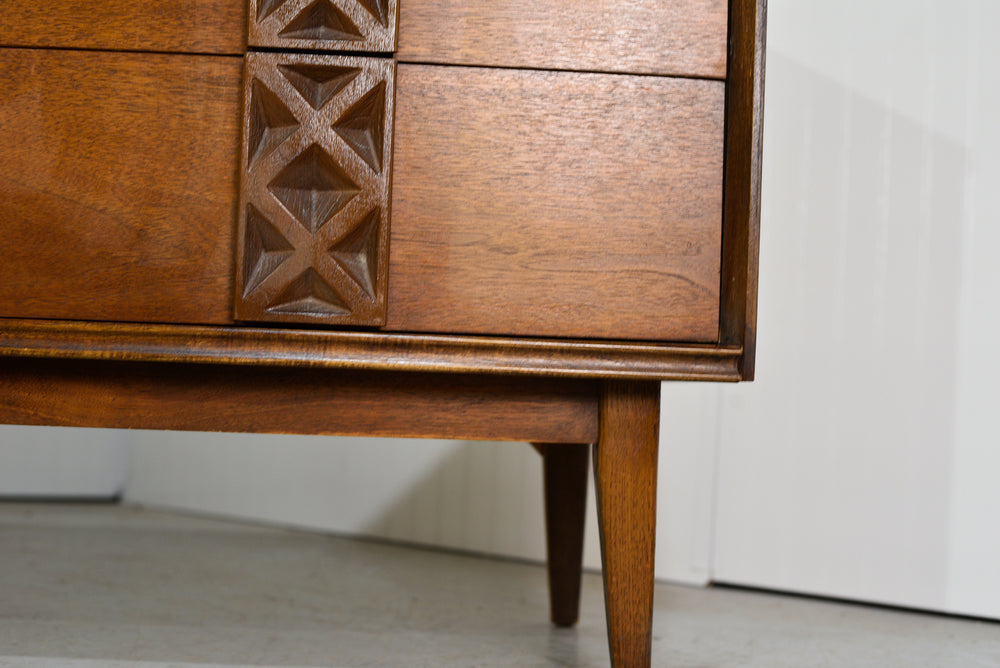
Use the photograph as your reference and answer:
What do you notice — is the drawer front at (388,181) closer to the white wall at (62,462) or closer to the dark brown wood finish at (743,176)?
the dark brown wood finish at (743,176)

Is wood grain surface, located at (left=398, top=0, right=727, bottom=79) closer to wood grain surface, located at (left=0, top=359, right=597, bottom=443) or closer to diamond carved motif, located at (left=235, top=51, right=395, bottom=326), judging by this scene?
diamond carved motif, located at (left=235, top=51, right=395, bottom=326)

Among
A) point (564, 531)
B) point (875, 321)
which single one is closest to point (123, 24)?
point (564, 531)

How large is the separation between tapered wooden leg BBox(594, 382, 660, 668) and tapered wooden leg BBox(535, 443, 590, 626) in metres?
0.45

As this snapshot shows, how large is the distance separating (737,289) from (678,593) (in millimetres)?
984

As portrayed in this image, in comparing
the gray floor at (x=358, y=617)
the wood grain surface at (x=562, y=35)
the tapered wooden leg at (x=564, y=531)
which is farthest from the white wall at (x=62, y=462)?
the wood grain surface at (x=562, y=35)

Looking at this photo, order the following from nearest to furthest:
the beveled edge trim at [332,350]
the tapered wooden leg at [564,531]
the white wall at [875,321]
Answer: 1. the beveled edge trim at [332,350]
2. the tapered wooden leg at [564,531]
3. the white wall at [875,321]

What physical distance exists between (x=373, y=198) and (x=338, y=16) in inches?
6.5

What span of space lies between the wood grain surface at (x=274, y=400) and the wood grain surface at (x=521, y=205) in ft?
0.20

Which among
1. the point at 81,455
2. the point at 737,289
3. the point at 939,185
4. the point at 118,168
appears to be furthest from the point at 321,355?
the point at 81,455

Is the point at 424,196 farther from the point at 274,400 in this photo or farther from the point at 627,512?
the point at 627,512

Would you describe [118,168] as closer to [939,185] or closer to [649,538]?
[649,538]

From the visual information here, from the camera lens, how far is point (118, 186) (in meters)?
0.79

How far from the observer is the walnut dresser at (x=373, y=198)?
785mm

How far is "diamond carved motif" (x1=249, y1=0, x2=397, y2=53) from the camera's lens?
784mm
